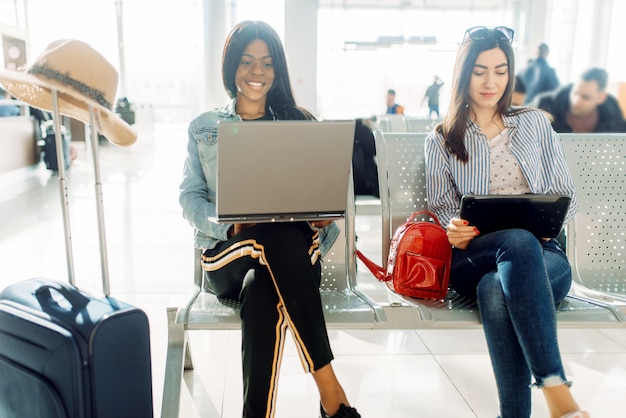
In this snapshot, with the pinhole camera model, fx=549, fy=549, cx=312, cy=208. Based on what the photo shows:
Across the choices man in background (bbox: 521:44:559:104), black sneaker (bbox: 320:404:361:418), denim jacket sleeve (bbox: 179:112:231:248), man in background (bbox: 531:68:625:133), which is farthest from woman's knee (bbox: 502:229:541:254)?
man in background (bbox: 521:44:559:104)

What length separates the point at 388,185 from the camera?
6.12ft

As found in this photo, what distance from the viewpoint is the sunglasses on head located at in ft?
5.70

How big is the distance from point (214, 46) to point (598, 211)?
9243 millimetres

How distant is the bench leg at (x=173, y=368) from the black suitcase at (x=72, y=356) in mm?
188

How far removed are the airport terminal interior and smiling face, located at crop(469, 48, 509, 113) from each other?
11.0 inches

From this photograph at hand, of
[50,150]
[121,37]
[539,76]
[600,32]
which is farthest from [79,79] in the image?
[121,37]

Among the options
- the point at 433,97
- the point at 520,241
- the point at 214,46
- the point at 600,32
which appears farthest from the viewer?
the point at 600,32

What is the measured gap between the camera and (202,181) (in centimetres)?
169

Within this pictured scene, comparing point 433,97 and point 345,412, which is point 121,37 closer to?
point 433,97

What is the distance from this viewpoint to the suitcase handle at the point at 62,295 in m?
1.17

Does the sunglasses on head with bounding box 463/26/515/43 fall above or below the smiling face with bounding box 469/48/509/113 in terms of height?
above

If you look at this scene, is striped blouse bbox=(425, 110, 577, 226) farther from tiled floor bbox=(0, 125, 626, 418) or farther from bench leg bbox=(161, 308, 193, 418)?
bench leg bbox=(161, 308, 193, 418)

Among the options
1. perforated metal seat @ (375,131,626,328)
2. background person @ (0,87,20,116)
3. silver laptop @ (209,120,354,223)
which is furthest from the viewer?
background person @ (0,87,20,116)

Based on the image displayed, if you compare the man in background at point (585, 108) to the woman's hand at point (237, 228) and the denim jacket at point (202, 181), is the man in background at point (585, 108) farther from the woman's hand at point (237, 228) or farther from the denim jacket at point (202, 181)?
the woman's hand at point (237, 228)
